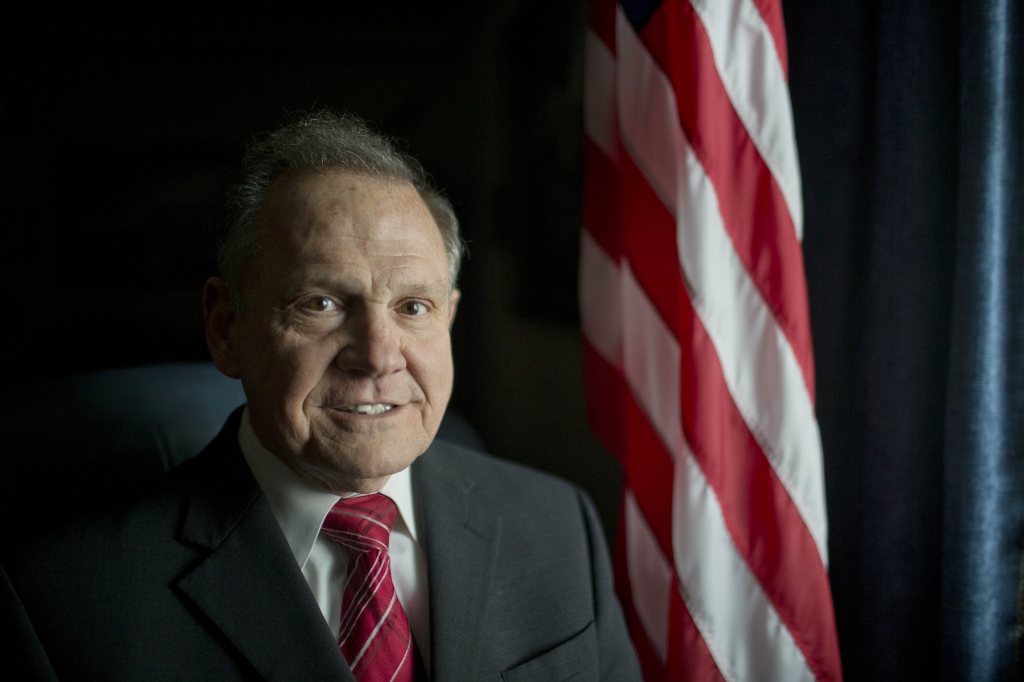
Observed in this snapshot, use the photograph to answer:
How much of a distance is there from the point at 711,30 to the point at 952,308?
616mm

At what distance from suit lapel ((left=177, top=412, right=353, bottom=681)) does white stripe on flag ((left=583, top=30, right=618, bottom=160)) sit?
3.10 feet

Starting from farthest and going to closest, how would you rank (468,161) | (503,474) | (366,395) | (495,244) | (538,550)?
(468,161)
(495,244)
(503,474)
(538,550)
(366,395)

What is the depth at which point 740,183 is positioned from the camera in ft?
3.89

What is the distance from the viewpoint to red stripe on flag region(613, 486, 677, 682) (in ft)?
4.25

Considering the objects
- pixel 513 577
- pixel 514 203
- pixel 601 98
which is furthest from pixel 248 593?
pixel 514 203

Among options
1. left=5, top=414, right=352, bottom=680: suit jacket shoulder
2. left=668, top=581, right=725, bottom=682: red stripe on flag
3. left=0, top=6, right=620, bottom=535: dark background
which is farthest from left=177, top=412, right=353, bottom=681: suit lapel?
left=0, top=6, right=620, bottom=535: dark background

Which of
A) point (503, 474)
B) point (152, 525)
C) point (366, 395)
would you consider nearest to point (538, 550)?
point (503, 474)

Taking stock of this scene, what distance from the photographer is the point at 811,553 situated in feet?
3.74

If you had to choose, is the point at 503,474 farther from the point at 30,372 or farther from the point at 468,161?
the point at 468,161

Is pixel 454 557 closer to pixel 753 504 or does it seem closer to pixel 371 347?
pixel 371 347

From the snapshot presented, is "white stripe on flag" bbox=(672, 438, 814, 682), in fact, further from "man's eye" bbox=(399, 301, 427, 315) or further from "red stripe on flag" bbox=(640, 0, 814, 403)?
"man's eye" bbox=(399, 301, 427, 315)

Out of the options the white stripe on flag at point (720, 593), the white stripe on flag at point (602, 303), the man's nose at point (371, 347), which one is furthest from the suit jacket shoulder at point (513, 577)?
the white stripe on flag at point (602, 303)

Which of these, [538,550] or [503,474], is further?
[503,474]

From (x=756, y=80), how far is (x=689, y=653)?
3.21 feet
